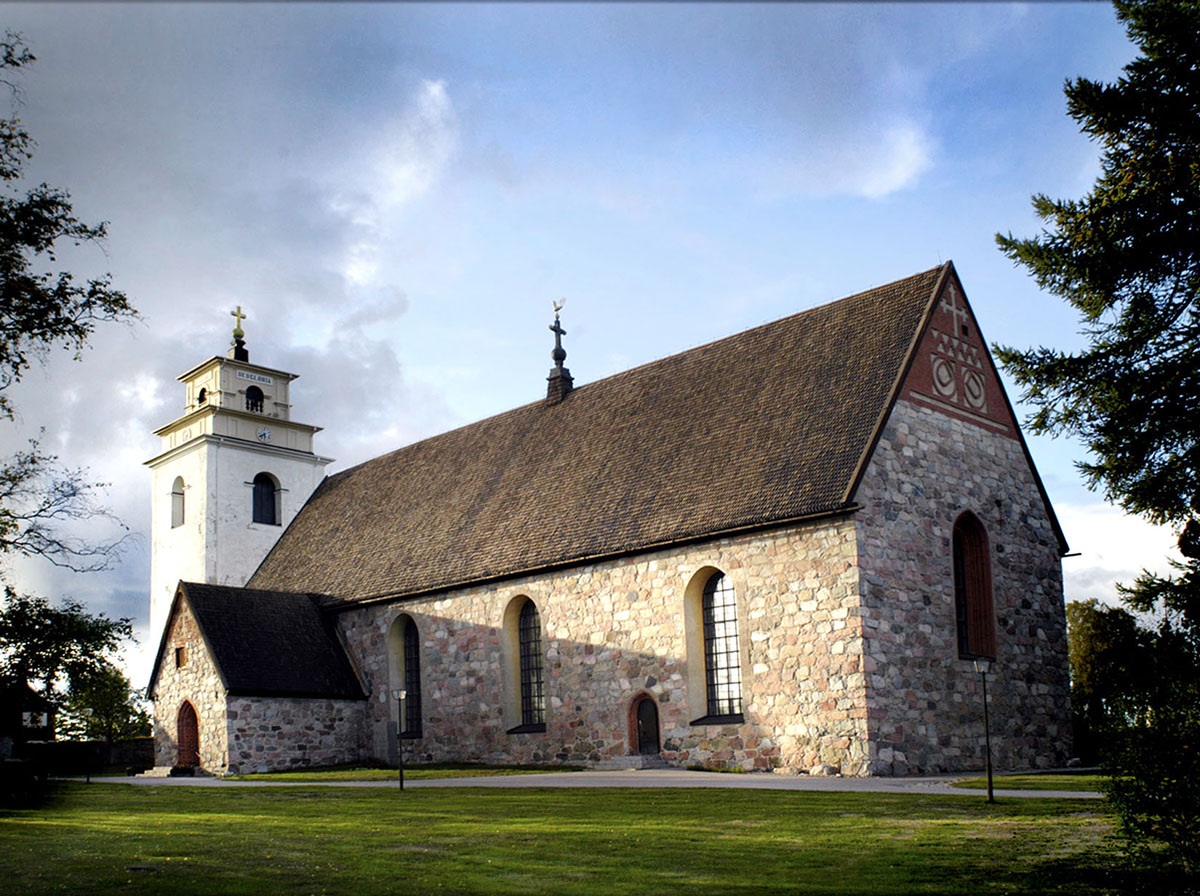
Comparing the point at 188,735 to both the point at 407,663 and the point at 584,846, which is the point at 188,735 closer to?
the point at 407,663

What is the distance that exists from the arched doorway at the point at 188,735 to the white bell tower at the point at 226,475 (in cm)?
947

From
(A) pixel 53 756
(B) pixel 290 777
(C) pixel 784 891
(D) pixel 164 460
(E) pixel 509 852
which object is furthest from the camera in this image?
(D) pixel 164 460

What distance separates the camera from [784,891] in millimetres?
8898

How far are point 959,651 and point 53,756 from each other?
27.5 meters

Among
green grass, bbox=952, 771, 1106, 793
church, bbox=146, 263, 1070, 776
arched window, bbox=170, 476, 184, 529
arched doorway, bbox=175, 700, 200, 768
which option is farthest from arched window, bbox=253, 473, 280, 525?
green grass, bbox=952, 771, 1106, 793

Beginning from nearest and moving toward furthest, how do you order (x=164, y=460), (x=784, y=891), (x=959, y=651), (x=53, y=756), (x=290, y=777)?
(x=784, y=891) < (x=959, y=651) < (x=290, y=777) < (x=53, y=756) < (x=164, y=460)

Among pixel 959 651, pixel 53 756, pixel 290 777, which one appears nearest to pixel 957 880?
pixel 959 651

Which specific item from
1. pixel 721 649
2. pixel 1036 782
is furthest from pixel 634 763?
pixel 1036 782

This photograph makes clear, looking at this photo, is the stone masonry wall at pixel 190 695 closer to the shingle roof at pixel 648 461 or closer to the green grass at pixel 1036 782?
the shingle roof at pixel 648 461

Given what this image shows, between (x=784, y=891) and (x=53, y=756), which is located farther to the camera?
(x=53, y=756)

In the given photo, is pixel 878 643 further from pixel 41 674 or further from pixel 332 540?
pixel 41 674

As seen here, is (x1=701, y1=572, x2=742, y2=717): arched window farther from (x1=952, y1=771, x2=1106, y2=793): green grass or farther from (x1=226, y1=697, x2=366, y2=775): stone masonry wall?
(x1=226, y1=697, x2=366, y2=775): stone masonry wall

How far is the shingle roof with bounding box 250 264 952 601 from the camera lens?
2397cm

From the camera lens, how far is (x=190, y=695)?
30750 millimetres
